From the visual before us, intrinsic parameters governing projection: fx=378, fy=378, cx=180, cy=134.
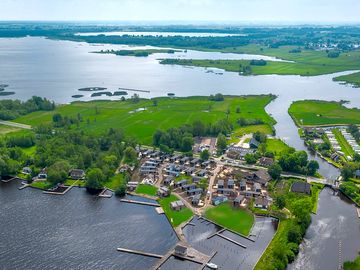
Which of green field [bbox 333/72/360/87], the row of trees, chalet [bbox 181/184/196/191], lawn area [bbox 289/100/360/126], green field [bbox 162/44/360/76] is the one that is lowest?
chalet [bbox 181/184/196/191]

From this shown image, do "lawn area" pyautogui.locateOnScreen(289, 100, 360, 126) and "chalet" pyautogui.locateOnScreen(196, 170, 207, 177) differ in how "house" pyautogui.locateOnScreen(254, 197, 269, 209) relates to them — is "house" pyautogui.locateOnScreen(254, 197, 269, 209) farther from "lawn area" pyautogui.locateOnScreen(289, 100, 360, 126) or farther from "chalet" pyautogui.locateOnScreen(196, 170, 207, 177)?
"lawn area" pyautogui.locateOnScreen(289, 100, 360, 126)

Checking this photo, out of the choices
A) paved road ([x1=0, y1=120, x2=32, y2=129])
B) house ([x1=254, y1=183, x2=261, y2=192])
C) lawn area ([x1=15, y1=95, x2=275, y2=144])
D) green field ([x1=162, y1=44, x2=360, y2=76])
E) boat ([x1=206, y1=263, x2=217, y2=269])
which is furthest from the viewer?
green field ([x1=162, y1=44, x2=360, y2=76])

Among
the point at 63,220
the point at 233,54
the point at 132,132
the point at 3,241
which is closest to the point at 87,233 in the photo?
the point at 63,220

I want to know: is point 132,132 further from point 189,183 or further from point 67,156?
point 189,183

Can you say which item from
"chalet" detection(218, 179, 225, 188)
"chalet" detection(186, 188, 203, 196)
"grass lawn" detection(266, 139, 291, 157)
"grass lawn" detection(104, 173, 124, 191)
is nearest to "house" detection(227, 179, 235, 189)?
"chalet" detection(218, 179, 225, 188)

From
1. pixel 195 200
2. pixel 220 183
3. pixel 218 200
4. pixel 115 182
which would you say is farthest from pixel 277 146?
pixel 115 182
